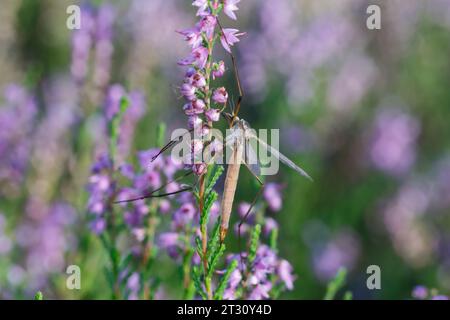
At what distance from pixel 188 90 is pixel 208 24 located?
0.79 ft

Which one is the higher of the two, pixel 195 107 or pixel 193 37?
pixel 193 37

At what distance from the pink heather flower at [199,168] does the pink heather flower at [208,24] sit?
44cm

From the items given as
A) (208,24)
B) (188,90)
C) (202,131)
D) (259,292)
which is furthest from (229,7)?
(259,292)

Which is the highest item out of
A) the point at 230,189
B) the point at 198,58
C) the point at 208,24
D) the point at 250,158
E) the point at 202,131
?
the point at 208,24

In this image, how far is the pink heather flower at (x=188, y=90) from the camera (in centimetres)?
215

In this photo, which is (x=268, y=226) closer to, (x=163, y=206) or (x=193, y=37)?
(x=163, y=206)

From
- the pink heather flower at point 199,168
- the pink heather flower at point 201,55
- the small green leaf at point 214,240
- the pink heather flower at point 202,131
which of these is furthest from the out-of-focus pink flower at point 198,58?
the small green leaf at point 214,240

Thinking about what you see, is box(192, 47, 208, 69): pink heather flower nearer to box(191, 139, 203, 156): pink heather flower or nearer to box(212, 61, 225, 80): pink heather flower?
box(212, 61, 225, 80): pink heather flower

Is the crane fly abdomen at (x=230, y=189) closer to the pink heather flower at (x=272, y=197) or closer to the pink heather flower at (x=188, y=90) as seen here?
the pink heather flower at (x=188, y=90)

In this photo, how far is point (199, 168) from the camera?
2.17m

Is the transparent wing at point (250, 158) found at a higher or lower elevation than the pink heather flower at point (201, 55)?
lower
